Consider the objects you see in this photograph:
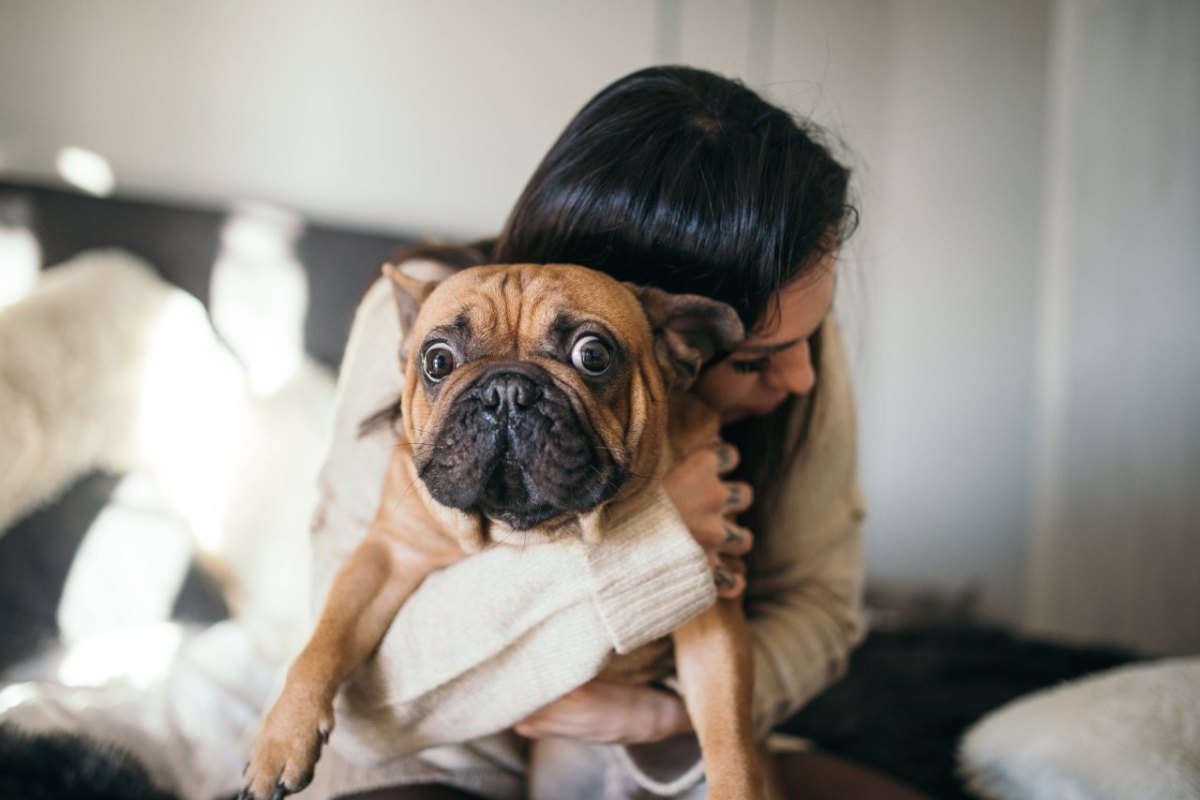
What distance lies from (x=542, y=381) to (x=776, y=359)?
0.51m

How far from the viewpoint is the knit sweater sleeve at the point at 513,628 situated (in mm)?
1285

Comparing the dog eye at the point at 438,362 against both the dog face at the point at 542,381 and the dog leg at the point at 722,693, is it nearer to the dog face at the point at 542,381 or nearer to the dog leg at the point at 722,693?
the dog face at the point at 542,381

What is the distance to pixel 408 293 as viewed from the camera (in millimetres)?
1432

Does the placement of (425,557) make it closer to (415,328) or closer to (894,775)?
(415,328)

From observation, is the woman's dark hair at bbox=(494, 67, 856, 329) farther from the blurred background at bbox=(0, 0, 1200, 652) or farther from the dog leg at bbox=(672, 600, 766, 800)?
the blurred background at bbox=(0, 0, 1200, 652)

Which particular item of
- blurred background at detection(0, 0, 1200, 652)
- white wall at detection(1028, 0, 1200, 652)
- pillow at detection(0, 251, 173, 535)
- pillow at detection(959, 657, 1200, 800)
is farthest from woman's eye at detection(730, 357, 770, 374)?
white wall at detection(1028, 0, 1200, 652)

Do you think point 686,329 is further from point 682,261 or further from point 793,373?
point 793,373

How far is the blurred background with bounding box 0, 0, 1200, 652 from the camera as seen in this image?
2.57 metres

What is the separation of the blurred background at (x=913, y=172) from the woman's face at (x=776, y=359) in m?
1.20

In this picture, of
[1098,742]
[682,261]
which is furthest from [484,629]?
[1098,742]

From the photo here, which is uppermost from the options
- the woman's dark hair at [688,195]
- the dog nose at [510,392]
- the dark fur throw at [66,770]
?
the woman's dark hair at [688,195]

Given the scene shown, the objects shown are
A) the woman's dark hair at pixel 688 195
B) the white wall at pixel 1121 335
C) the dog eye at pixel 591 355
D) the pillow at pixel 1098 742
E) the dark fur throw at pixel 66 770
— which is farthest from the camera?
the white wall at pixel 1121 335

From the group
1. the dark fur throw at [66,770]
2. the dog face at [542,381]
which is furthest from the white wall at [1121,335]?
the dark fur throw at [66,770]

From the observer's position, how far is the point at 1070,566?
4.05 meters
